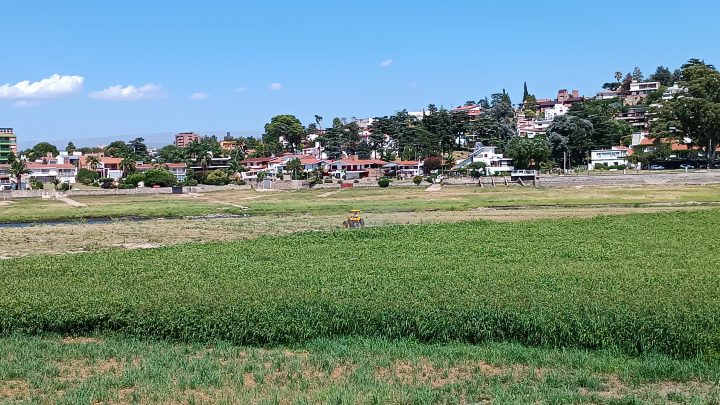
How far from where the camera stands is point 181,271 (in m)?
24.1

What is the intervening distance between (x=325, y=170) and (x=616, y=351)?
110 meters

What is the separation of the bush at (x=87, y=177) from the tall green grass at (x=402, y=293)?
97.9 metres

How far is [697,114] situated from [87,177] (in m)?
99.7

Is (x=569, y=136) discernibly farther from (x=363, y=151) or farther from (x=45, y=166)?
(x=45, y=166)

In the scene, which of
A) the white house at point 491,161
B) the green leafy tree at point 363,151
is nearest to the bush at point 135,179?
the white house at point 491,161

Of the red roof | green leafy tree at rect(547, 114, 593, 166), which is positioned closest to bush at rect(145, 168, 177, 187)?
the red roof

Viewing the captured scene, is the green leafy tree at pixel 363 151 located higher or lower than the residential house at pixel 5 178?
higher

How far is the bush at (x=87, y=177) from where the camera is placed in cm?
11994

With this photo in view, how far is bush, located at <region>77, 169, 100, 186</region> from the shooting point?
11994 cm

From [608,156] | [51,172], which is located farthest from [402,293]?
[51,172]

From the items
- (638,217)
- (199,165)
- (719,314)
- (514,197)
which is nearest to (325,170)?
(199,165)

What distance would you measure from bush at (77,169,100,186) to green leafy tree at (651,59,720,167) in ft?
308

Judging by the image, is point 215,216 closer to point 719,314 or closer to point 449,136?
point 719,314

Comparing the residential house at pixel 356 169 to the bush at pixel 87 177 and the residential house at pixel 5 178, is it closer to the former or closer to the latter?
the bush at pixel 87 177
